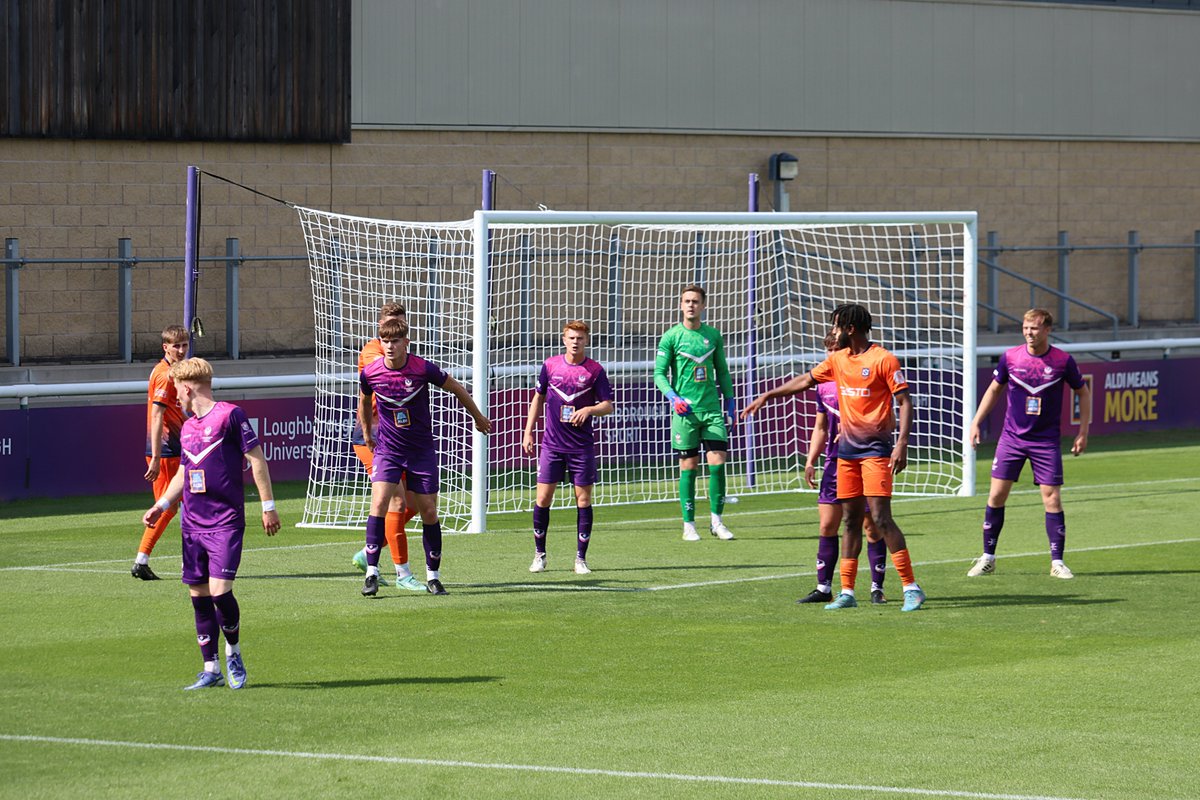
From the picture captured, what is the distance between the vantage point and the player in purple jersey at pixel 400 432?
13312mm

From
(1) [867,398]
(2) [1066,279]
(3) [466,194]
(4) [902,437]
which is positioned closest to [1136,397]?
(2) [1066,279]

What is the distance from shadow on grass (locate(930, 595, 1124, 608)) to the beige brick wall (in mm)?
16209

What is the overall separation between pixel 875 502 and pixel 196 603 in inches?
185

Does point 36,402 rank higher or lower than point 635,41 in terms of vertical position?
lower

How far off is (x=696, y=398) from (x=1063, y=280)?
774 inches

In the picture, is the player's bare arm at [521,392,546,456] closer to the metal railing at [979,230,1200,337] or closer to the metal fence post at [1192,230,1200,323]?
the metal railing at [979,230,1200,337]


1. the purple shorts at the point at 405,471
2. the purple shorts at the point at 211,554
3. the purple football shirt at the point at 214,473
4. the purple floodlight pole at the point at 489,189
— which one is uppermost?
the purple floodlight pole at the point at 489,189

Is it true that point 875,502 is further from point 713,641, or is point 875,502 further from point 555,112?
point 555,112

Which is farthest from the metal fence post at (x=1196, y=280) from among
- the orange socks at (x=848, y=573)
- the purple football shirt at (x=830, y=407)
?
the orange socks at (x=848, y=573)

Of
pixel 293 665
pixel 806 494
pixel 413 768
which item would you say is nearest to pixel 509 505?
pixel 806 494

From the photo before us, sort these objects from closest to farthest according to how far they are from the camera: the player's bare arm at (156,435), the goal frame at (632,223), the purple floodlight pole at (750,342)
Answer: the player's bare arm at (156,435), the goal frame at (632,223), the purple floodlight pole at (750,342)

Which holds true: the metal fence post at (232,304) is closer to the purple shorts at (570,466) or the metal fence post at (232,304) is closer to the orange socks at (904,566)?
the purple shorts at (570,466)

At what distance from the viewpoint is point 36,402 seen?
22312 millimetres

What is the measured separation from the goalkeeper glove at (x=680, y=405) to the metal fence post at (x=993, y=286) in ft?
55.5
